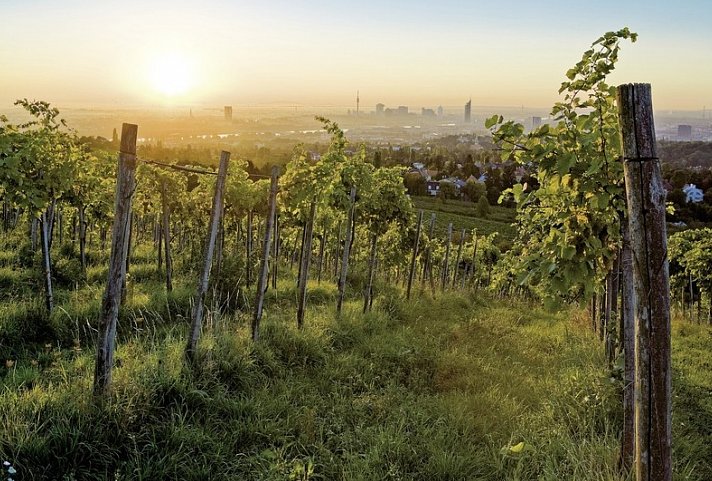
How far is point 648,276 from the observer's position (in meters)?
2.05

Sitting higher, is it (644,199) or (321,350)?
(644,199)

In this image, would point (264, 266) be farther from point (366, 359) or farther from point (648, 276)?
point (648, 276)

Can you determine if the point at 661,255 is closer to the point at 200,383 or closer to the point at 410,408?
the point at 410,408

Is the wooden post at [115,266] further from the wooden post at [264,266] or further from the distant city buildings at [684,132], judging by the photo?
the distant city buildings at [684,132]

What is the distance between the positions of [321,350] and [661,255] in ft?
14.7

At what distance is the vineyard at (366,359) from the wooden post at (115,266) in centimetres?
2

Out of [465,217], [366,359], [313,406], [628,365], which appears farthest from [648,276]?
[465,217]

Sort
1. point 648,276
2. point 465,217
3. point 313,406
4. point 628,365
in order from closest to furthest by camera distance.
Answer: point 648,276 < point 628,365 < point 313,406 < point 465,217

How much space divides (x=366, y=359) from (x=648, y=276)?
4.39 m

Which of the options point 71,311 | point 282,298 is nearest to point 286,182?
point 282,298

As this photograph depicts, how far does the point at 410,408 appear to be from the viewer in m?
4.66

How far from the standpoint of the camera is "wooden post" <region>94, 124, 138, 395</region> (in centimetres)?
388

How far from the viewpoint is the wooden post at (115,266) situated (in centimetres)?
388

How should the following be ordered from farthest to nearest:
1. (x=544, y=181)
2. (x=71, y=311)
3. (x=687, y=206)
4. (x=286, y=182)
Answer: (x=687, y=206)
(x=286, y=182)
(x=71, y=311)
(x=544, y=181)
